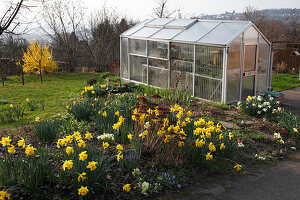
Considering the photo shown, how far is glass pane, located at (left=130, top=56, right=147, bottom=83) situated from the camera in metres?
11.1

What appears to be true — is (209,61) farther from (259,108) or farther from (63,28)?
(63,28)

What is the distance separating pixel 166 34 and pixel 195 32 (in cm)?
118

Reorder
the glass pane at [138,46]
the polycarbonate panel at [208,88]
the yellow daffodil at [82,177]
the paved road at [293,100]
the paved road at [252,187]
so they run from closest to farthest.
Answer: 1. the yellow daffodil at [82,177]
2. the paved road at [252,187]
3. the polycarbonate panel at [208,88]
4. the paved road at [293,100]
5. the glass pane at [138,46]

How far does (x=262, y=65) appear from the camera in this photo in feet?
31.3

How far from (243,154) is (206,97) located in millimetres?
4203

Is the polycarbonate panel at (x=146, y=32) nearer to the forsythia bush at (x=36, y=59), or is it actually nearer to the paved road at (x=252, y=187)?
the paved road at (x=252, y=187)

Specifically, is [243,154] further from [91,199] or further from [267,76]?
[267,76]

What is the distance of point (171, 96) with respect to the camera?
820cm

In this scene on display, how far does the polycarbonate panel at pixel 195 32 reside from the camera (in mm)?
9180

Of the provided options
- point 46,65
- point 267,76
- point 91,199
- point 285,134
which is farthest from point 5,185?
point 46,65

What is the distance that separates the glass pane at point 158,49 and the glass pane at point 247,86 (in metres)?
2.63

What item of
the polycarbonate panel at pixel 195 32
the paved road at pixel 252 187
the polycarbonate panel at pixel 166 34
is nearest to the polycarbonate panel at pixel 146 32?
the polycarbonate panel at pixel 166 34

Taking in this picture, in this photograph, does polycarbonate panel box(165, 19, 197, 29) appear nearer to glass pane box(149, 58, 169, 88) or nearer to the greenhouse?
the greenhouse

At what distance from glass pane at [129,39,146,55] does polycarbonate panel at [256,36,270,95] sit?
12.9ft
